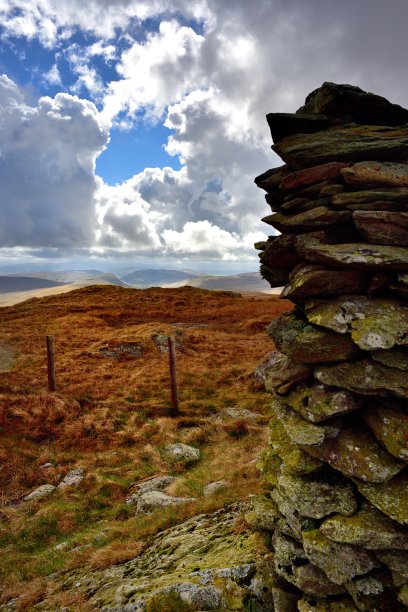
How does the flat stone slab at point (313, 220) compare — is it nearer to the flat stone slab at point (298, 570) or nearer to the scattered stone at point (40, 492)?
the flat stone slab at point (298, 570)

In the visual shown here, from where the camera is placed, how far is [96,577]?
28.9 ft

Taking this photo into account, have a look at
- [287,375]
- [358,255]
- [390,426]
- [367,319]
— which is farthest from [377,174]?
[390,426]

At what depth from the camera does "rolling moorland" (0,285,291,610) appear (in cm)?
1066

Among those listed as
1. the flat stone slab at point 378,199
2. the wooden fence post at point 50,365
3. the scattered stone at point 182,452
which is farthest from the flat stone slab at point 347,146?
the wooden fence post at point 50,365

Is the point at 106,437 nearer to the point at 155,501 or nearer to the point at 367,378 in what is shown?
the point at 155,501

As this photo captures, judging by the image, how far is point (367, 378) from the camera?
662 centimetres

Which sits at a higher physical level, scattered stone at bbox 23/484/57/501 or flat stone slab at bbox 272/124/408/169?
flat stone slab at bbox 272/124/408/169

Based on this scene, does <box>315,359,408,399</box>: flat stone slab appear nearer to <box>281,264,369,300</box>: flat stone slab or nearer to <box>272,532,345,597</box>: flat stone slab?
<box>281,264,369,300</box>: flat stone slab

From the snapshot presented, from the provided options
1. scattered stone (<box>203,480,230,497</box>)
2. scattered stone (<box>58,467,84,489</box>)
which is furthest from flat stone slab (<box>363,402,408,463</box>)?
scattered stone (<box>58,467,84,489</box>)

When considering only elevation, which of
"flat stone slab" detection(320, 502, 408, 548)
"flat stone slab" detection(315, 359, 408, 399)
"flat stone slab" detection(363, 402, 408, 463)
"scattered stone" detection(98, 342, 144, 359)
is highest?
"flat stone slab" detection(315, 359, 408, 399)

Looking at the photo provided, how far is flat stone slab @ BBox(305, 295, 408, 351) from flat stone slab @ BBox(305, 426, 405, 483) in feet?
5.85

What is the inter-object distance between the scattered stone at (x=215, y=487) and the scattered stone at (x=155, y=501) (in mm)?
681

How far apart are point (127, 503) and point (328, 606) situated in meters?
8.56

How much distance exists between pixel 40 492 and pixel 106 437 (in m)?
4.57
